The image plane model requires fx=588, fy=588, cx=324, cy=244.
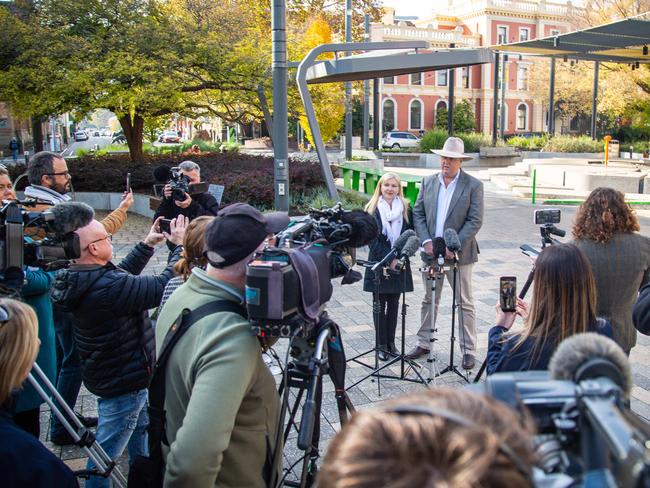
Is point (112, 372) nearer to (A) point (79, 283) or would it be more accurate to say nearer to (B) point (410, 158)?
(A) point (79, 283)

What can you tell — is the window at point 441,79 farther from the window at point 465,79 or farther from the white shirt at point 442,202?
the white shirt at point 442,202

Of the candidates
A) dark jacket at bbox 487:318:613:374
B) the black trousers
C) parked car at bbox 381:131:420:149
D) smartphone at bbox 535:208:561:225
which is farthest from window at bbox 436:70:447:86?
dark jacket at bbox 487:318:613:374

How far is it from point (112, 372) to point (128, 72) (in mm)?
11974

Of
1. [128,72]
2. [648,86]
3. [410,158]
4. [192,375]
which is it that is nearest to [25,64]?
[128,72]

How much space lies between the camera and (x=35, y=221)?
3.04m

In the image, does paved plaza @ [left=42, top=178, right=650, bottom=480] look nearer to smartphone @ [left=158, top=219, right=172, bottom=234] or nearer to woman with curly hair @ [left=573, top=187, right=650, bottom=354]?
woman with curly hair @ [left=573, top=187, right=650, bottom=354]

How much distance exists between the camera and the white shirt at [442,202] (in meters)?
5.59

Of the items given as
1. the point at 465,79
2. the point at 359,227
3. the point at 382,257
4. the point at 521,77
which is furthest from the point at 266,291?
the point at 521,77

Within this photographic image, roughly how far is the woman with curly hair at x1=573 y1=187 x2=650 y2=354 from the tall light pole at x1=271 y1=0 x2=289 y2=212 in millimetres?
5489

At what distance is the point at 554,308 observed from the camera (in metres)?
2.71

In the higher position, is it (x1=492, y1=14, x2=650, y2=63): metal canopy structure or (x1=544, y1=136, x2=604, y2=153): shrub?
(x1=492, y1=14, x2=650, y2=63): metal canopy structure

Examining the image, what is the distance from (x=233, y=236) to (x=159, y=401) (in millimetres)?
690

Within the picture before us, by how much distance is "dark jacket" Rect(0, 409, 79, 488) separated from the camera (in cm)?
179

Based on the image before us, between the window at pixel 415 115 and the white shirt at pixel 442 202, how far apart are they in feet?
190
